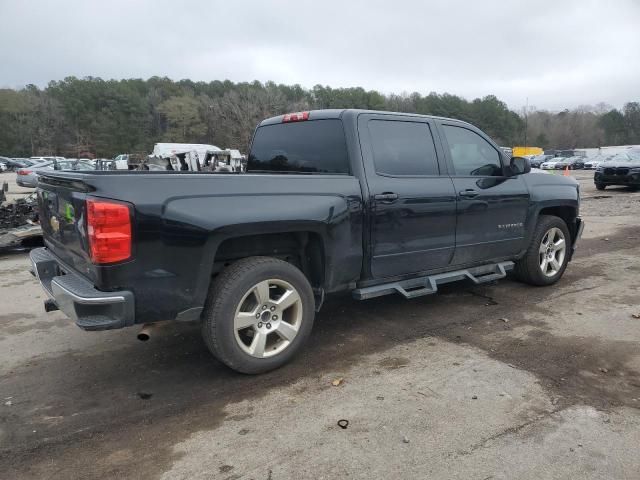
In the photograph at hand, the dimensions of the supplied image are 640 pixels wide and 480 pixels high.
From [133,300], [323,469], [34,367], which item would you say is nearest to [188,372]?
[133,300]

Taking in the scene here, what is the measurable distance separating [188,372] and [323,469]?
5.05 feet

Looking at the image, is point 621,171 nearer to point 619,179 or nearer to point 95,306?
point 619,179

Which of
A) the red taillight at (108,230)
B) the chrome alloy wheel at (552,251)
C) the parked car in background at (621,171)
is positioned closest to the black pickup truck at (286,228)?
the red taillight at (108,230)

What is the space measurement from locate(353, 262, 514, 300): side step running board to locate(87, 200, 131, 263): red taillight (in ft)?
6.31

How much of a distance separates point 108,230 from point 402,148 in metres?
2.57

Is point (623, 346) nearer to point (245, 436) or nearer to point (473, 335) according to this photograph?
point (473, 335)

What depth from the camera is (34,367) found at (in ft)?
12.3

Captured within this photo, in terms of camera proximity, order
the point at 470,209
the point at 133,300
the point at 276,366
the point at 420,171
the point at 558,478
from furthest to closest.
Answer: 1. the point at 470,209
2. the point at 420,171
3. the point at 276,366
4. the point at 133,300
5. the point at 558,478

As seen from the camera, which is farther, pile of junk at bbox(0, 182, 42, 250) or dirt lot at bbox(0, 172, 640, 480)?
pile of junk at bbox(0, 182, 42, 250)

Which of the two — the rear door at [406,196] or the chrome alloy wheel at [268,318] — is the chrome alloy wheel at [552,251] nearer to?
the rear door at [406,196]

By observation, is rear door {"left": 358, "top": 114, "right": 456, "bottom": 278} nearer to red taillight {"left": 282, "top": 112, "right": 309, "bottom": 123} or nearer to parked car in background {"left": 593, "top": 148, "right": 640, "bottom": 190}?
red taillight {"left": 282, "top": 112, "right": 309, "bottom": 123}

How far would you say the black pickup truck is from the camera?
2928 millimetres

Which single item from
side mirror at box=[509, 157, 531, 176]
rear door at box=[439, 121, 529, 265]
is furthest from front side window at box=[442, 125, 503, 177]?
side mirror at box=[509, 157, 531, 176]

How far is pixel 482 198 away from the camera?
15.7ft
